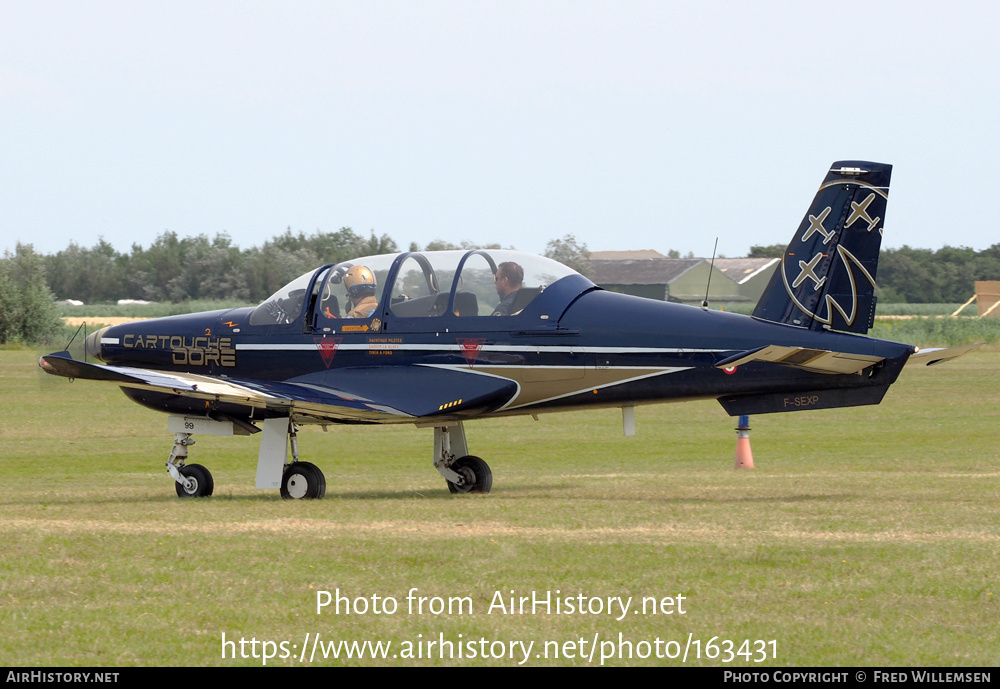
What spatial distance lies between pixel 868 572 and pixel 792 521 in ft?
8.33

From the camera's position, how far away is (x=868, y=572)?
8617 millimetres

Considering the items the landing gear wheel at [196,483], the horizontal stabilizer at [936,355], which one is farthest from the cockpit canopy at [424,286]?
the horizontal stabilizer at [936,355]

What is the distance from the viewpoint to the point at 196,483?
47.3 ft

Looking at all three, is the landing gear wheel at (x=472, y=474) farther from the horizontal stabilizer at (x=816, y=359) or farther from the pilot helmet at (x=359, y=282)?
the horizontal stabilizer at (x=816, y=359)

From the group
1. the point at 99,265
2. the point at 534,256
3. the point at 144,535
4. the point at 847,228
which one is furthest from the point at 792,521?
the point at 99,265

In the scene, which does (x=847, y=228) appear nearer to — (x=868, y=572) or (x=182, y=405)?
(x=868, y=572)

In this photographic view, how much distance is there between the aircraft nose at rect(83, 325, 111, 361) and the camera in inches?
632

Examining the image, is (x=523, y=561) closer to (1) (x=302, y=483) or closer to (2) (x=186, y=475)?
(1) (x=302, y=483)

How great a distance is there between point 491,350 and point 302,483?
2.49 metres

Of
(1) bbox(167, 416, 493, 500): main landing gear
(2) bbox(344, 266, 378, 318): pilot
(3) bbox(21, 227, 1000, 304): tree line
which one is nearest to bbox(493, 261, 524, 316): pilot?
(2) bbox(344, 266, 378, 318): pilot

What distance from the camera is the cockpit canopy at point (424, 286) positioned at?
1391 cm

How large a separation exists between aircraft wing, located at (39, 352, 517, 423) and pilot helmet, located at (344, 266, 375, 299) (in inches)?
34.7

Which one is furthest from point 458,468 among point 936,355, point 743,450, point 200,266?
point 200,266

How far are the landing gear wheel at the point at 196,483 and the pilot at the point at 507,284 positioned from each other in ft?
12.3
